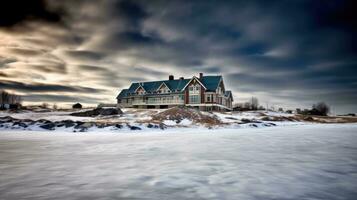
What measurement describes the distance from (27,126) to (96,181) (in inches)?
679

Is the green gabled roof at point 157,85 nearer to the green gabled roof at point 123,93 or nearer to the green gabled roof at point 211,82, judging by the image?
the green gabled roof at point 123,93

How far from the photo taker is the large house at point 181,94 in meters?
51.3

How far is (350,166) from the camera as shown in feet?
16.6

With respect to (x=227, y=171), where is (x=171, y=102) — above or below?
above

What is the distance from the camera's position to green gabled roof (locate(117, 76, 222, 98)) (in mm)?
52094

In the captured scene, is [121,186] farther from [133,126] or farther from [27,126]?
[27,126]

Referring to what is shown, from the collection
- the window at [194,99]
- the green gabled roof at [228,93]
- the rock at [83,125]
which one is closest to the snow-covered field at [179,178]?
the rock at [83,125]

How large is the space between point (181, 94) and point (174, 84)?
3.67 meters

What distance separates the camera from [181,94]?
53844 millimetres

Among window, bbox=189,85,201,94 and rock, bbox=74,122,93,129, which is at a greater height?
window, bbox=189,85,201,94

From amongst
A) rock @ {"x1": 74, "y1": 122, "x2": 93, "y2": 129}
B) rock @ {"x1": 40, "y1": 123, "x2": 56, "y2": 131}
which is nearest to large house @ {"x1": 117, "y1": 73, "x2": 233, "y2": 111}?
rock @ {"x1": 74, "y1": 122, "x2": 93, "y2": 129}

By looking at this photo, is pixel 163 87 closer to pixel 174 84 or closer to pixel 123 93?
pixel 174 84

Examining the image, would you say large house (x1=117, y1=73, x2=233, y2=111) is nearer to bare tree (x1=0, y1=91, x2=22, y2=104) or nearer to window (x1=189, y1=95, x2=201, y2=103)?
window (x1=189, y1=95, x2=201, y2=103)

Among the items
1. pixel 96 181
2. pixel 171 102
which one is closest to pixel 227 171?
pixel 96 181
